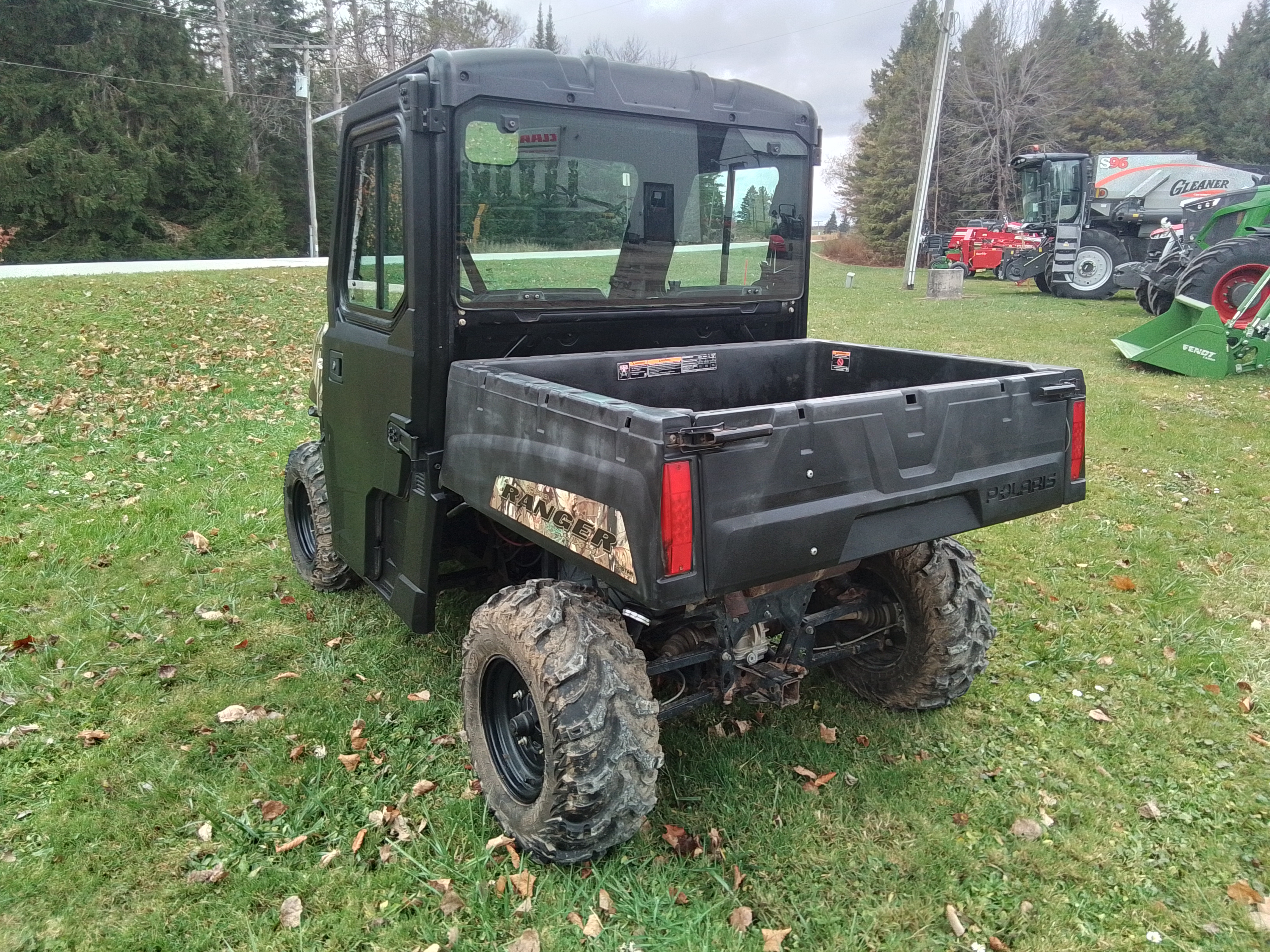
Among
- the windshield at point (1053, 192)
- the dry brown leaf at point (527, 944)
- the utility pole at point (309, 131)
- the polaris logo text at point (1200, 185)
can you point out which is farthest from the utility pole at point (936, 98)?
the dry brown leaf at point (527, 944)

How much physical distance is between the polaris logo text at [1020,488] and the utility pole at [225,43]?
1489 inches

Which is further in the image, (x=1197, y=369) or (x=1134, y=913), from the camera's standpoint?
(x=1197, y=369)

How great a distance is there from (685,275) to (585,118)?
0.79 meters

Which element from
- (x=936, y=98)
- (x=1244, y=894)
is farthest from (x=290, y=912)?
(x=936, y=98)

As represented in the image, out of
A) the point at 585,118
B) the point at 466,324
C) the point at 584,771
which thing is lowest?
the point at 584,771

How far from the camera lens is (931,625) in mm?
3479

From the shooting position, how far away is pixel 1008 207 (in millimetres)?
42906

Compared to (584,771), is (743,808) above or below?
below

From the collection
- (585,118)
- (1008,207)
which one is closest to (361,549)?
(585,118)

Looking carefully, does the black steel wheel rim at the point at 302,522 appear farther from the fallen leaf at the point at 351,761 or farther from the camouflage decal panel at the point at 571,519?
the camouflage decal panel at the point at 571,519

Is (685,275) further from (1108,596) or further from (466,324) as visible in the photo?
(1108,596)

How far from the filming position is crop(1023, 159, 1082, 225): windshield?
21.7 meters

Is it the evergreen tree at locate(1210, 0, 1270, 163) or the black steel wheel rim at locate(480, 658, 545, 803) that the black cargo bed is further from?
the evergreen tree at locate(1210, 0, 1270, 163)

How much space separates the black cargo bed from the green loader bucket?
8764 millimetres
